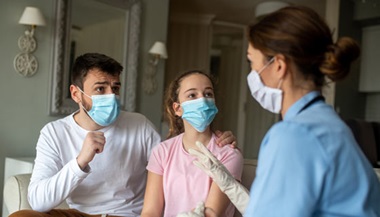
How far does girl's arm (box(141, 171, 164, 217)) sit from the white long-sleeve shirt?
0.68 feet

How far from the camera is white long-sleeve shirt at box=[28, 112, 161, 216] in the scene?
4.95 ft

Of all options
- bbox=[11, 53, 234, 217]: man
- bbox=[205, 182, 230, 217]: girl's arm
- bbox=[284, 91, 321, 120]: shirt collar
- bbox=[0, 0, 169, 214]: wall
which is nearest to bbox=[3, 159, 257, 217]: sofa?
bbox=[11, 53, 234, 217]: man

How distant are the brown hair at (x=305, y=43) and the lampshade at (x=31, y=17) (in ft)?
6.48

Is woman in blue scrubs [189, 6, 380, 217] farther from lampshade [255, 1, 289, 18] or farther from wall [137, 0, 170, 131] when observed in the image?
lampshade [255, 1, 289, 18]

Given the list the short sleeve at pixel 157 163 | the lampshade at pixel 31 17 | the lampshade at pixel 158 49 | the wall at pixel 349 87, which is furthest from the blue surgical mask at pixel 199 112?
the wall at pixel 349 87

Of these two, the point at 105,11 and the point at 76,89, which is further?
the point at 105,11

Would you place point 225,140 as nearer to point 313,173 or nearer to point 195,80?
point 195,80

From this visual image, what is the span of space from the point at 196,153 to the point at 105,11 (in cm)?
219

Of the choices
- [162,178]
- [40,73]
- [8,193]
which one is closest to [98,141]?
[162,178]

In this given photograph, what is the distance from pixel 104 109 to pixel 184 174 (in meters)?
0.44

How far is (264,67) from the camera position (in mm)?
923

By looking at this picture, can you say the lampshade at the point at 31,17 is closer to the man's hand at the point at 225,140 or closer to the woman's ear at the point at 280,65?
the man's hand at the point at 225,140

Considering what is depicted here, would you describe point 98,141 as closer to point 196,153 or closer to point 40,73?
point 196,153

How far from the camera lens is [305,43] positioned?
833 mm
